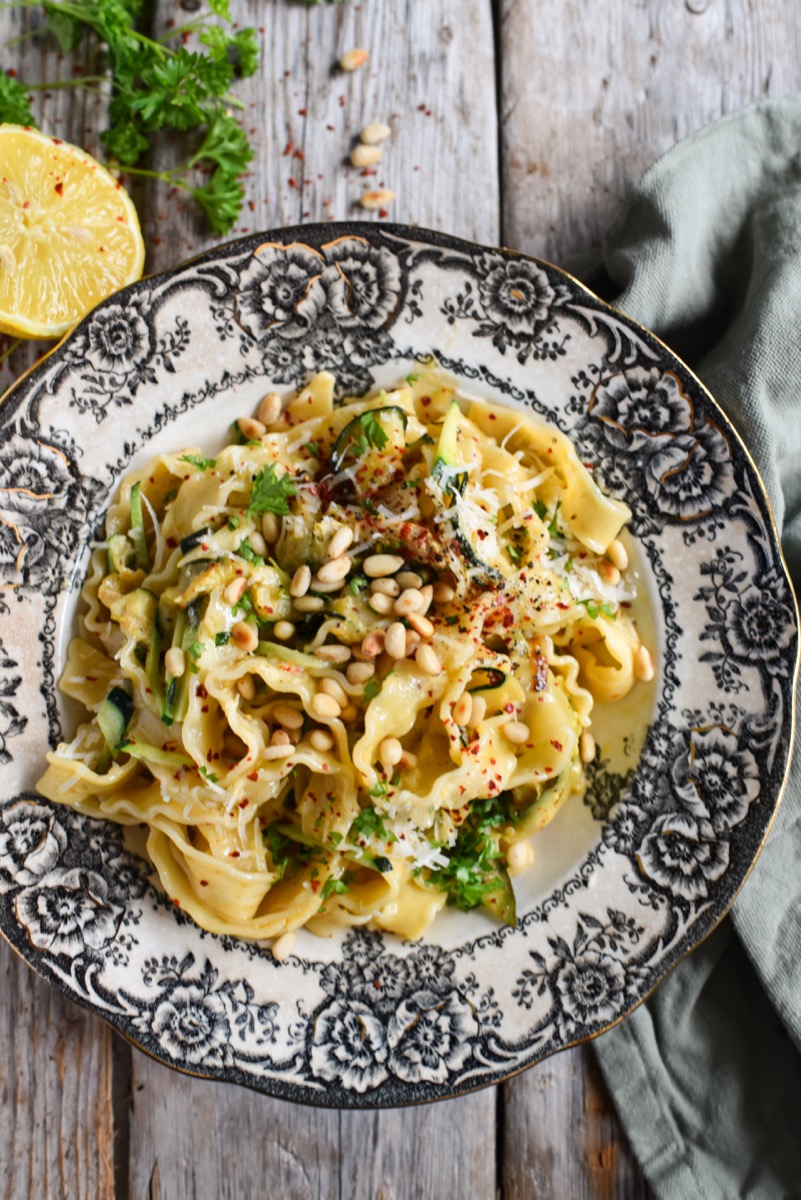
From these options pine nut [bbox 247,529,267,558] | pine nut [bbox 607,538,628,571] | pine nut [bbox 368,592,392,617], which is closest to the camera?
pine nut [bbox 368,592,392,617]

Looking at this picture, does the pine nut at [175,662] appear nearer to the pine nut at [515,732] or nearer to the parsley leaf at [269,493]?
the parsley leaf at [269,493]

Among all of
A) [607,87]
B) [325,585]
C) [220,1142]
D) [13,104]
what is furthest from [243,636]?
[607,87]

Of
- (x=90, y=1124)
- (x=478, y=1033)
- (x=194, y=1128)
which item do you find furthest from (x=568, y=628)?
(x=90, y=1124)

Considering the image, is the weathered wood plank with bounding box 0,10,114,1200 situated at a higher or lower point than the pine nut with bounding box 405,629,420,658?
lower

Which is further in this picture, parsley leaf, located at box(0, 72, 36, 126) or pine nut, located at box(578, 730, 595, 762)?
parsley leaf, located at box(0, 72, 36, 126)

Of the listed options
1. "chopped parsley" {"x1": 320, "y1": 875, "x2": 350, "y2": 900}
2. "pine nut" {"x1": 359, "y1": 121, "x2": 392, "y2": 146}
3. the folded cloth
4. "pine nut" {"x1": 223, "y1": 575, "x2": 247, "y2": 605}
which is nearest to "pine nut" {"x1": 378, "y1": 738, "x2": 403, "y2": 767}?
"chopped parsley" {"x1": 320, "y1": 875, "x2": 350, "y2": 900}

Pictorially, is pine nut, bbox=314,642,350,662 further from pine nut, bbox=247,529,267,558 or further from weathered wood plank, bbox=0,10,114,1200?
weathered wood plank, bbox=0,10,114,1200

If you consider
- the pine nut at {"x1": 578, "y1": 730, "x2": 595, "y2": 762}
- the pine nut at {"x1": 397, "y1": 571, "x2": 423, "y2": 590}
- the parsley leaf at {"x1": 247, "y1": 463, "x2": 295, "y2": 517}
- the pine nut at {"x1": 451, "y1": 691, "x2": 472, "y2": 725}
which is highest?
the parsley leaf at {"x1": 247, "y1": 463, "x2": 295, "y2": 517}

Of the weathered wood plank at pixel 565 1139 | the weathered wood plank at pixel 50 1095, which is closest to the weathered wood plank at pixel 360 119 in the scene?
the weathered wood plank at pixel 50 1095
